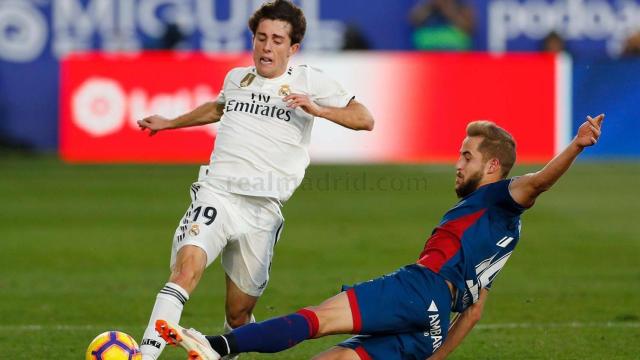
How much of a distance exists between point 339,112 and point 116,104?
13.0 meters

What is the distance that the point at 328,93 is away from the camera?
24.9ft

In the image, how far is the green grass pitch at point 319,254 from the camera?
8.80 m

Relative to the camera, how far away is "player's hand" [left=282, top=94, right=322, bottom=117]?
705cm

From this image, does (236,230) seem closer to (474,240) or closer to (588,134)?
(474,240)

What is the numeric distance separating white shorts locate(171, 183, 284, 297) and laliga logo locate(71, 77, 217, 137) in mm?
12458

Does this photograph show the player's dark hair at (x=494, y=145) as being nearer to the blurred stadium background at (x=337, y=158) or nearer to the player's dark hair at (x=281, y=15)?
the player's dark hair at (x=281, y=15)

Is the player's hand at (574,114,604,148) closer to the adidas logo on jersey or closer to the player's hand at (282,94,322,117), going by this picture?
the adidas logo on jersey

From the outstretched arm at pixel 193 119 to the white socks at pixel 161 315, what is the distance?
157cm

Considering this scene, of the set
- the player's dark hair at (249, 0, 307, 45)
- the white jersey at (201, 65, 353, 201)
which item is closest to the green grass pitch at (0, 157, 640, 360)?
the white jersey at (201, 65, 353, 201)

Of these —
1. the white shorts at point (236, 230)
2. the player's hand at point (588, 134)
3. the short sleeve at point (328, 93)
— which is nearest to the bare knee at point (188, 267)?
the white shorts at point (236, 230)

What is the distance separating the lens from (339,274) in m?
11.3

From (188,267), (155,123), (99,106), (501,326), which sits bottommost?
(501,326)

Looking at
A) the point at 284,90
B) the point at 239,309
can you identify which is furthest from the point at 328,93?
the point at 239,309

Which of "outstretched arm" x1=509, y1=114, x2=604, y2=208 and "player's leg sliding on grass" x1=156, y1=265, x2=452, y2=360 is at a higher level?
"outstretched arm" x1=509, y1=114, x2=604, y2=208
